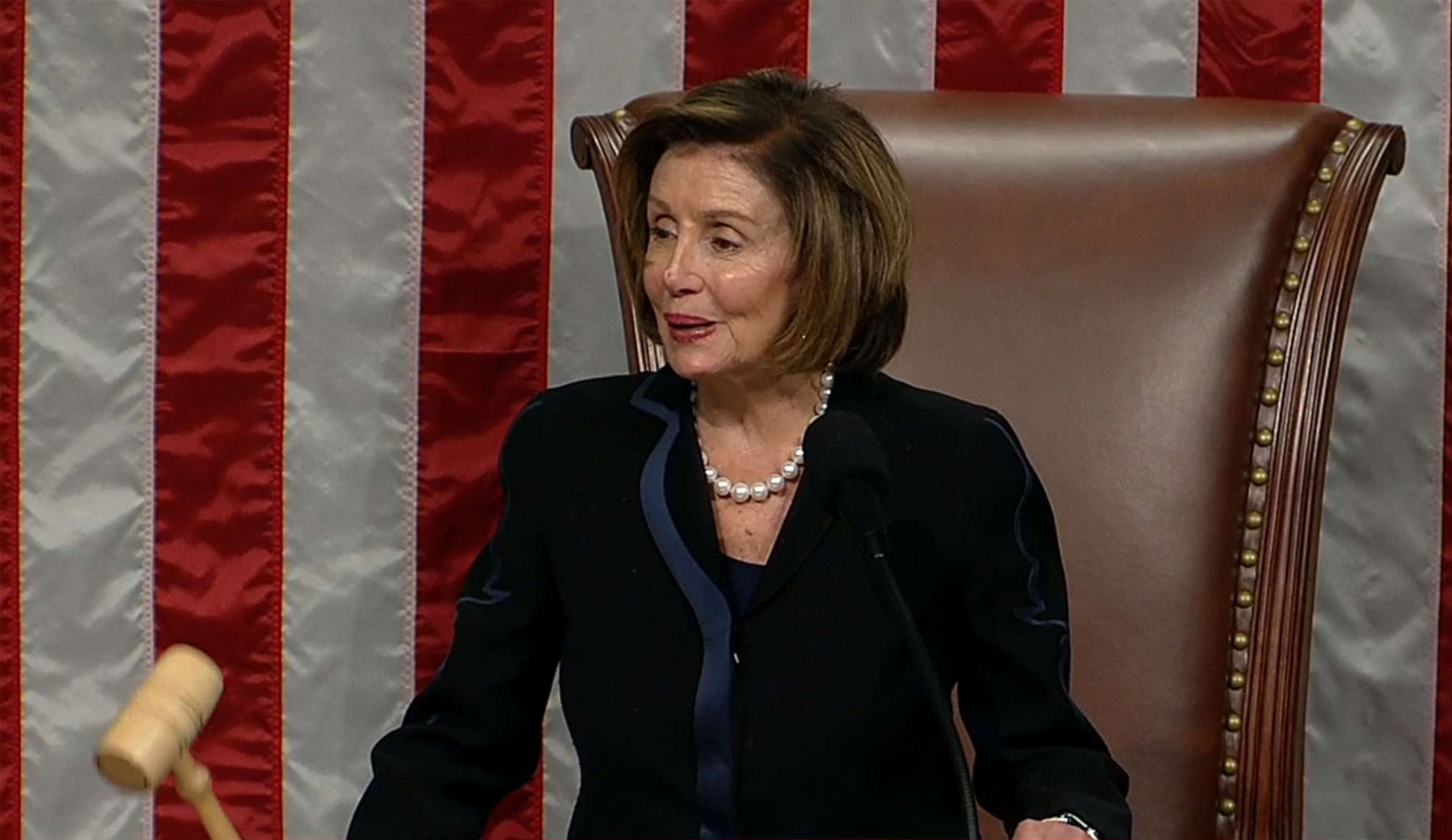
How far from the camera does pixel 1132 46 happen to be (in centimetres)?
239

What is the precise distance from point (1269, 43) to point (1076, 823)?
1.11 m

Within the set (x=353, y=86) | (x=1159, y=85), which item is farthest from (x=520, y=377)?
(x=1159, y=85)

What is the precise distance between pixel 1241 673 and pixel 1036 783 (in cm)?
45

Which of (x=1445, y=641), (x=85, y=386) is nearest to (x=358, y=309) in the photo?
(x=85, y=386)

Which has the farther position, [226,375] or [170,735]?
[226,375]

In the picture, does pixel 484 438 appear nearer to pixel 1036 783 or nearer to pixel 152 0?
pixel 152 0

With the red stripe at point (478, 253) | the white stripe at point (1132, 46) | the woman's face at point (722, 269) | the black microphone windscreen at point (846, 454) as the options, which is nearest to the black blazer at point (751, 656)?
the woman's face at point (722, 269)

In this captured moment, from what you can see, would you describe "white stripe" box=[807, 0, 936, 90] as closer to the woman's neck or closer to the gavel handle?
the woman's neck

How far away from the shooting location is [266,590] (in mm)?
2416

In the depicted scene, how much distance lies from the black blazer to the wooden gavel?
0.38 metres

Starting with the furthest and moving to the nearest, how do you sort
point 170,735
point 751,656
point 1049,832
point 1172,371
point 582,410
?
point 1172,371
point 582,410
point 751,656
point 1049,832
point 170,735

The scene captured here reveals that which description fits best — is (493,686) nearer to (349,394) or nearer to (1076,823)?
(1076,823)

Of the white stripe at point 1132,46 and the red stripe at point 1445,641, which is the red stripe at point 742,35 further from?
the red stripe at point 1445,641

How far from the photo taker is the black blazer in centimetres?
169
